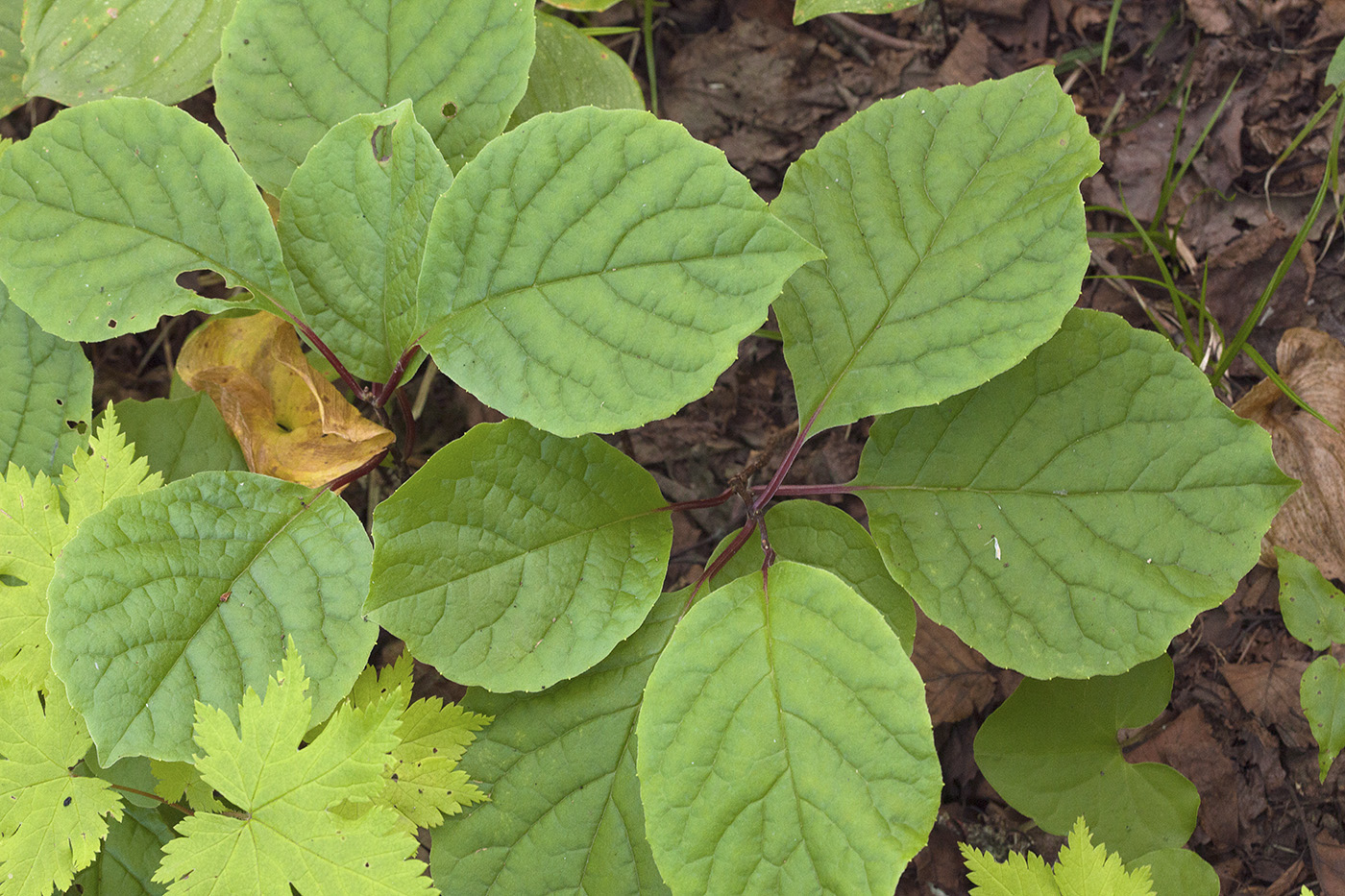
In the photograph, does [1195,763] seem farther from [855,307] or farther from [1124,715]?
[855,307]

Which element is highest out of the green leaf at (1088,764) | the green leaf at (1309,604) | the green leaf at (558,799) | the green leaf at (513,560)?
the green leaf at (513,560)

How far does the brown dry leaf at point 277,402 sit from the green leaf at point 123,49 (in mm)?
516

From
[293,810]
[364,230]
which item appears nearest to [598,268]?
[364,230]

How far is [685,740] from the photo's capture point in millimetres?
1357

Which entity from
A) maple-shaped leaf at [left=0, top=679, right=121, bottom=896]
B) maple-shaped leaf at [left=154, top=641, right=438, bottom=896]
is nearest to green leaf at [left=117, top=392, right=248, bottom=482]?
maple-shaped leaf at [left=0, top=679, right=121, bottom=896]

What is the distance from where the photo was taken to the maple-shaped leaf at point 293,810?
54.7 inches

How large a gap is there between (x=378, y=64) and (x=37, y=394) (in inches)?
37.4

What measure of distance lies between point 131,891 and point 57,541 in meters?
0.72

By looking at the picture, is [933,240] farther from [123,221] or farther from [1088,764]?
[123,221]

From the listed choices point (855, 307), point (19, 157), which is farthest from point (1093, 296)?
point (19, 157)

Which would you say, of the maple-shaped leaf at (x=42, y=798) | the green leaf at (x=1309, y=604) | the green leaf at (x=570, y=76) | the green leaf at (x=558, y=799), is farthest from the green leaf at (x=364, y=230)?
the green leaf at (x=1309, y=604)

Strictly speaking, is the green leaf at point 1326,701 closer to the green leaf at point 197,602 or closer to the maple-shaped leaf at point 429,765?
the maple-shaped leaf at point 429,765

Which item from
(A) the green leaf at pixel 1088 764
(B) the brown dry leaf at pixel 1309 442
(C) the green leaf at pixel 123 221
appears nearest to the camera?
(C) the green leaf at pixel 123 221

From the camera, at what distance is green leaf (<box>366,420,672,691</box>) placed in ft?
4.60
